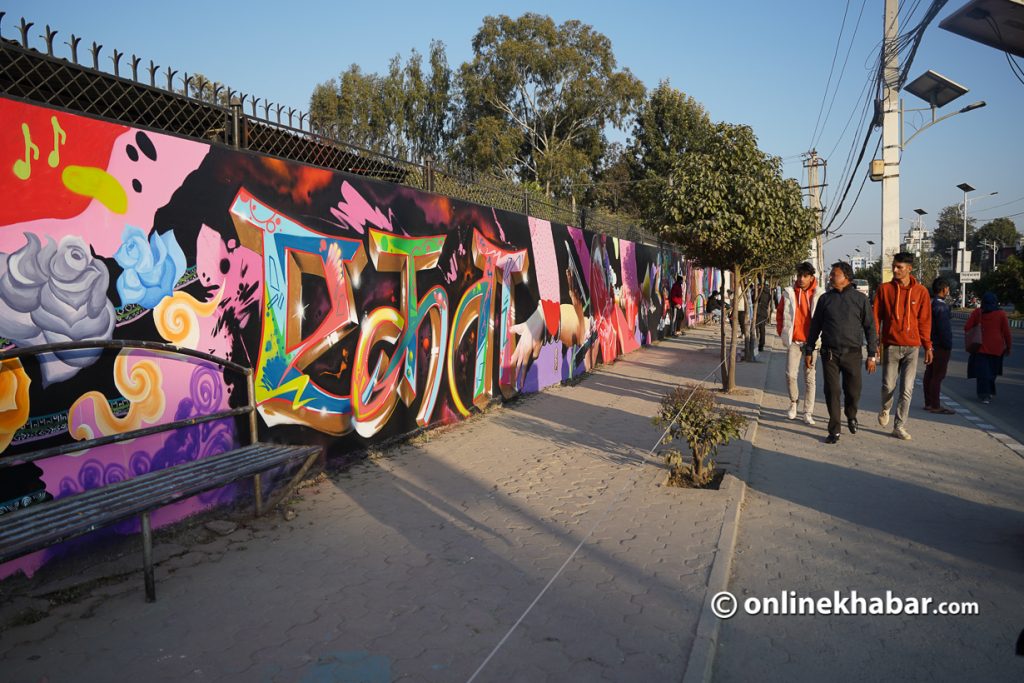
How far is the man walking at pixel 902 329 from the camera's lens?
25.6 feet

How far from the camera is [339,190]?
20.1ft

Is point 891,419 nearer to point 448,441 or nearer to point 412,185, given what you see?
point 448,441

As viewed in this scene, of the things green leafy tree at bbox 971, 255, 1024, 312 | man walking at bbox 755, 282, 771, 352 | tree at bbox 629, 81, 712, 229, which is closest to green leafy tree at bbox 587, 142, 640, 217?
tree at bbox 629, 81, 712, 229

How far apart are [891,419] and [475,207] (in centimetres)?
559

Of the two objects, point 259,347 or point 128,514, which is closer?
point 128,514

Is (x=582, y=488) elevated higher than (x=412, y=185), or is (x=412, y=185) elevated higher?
(x=412, y=185)

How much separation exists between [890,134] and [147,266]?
14989 mm

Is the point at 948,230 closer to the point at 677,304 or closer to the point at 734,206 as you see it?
the point at 677,304

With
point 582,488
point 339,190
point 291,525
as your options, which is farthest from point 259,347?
point 582,488

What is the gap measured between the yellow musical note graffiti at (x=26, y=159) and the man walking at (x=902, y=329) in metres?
7.61

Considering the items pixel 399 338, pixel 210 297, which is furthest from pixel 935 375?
pixel 210 297

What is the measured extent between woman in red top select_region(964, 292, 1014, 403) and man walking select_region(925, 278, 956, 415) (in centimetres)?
92

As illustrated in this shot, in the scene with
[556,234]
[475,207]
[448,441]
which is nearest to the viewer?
[448,441]

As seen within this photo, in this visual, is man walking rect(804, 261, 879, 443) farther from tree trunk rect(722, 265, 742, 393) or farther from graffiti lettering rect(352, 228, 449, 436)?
graffiti lettering rect(352, 228, 449, 436)
